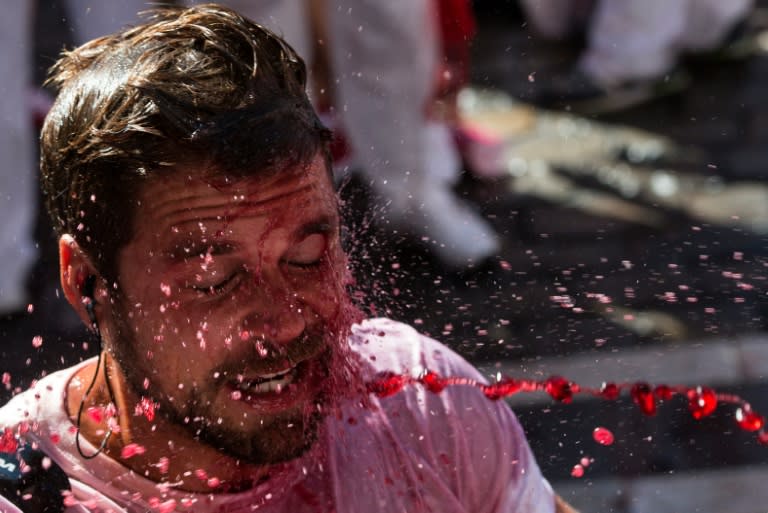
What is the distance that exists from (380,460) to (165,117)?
0.61 m

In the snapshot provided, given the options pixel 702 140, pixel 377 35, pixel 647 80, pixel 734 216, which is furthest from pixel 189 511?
pixel 647 80

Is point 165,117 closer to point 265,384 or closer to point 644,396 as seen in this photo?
point 265,384

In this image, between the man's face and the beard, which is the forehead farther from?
the beard

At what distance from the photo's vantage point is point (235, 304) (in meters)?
1.74

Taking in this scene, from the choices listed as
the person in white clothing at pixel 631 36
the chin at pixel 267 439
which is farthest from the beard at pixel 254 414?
the person in white clothing at pixel 631 36

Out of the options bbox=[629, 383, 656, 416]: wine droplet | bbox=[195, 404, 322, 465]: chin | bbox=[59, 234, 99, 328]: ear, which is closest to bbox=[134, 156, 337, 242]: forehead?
bbox=[59, 234, 99, 328]: ear

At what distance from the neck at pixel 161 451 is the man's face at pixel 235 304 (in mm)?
30

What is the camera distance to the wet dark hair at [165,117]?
1.69 meters

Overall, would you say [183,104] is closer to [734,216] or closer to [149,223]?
[149,223]

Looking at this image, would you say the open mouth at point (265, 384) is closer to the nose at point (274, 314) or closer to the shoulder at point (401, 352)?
the nose at point (274, 314)

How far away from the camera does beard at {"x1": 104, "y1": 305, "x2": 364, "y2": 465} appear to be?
5.74ft

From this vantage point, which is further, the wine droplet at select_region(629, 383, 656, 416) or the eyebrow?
A: the wine droplet at select_region(629, 383, 656, 416)

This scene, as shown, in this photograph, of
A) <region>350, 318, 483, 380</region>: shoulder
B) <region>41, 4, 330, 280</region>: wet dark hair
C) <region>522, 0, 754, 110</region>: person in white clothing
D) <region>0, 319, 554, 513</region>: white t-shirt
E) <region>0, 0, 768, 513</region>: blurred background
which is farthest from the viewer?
<region>522, 0, 754, 110</region>: person in white clothing

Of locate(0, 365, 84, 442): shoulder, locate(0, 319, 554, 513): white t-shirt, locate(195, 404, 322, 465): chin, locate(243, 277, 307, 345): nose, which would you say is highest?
locate(243, 277, 307, 345): nose
